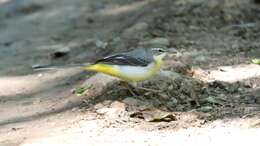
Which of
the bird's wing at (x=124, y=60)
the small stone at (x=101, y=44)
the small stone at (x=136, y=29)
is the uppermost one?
the bird's wing at (x=124, y=60)

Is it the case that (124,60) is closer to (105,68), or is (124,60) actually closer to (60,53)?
(105,68)

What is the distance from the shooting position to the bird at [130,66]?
6.88 meters

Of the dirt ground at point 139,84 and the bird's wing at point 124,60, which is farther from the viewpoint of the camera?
the bird's wing at point 124,60

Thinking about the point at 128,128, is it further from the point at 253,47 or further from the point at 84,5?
the point at 84,5

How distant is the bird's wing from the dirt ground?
453mm

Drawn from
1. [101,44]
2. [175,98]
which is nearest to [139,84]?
[175,98]

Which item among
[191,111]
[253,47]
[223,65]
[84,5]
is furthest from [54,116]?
[84,5]

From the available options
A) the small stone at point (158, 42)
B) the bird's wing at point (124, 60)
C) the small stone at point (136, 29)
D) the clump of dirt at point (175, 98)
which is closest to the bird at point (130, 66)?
the bird's wing at point (124, 60)

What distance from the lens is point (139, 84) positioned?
7488mm

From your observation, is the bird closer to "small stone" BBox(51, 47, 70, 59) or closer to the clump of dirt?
the clump of dirt

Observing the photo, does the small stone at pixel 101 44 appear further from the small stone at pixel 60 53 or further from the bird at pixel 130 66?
the bird at pixel 130 66

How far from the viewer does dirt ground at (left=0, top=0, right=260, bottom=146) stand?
641 cm

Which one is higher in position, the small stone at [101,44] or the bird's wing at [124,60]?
the bird's wing at [124,60]

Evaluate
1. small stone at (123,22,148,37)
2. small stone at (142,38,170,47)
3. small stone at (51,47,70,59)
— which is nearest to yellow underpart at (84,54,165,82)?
small stone at (142,38,170,47)
